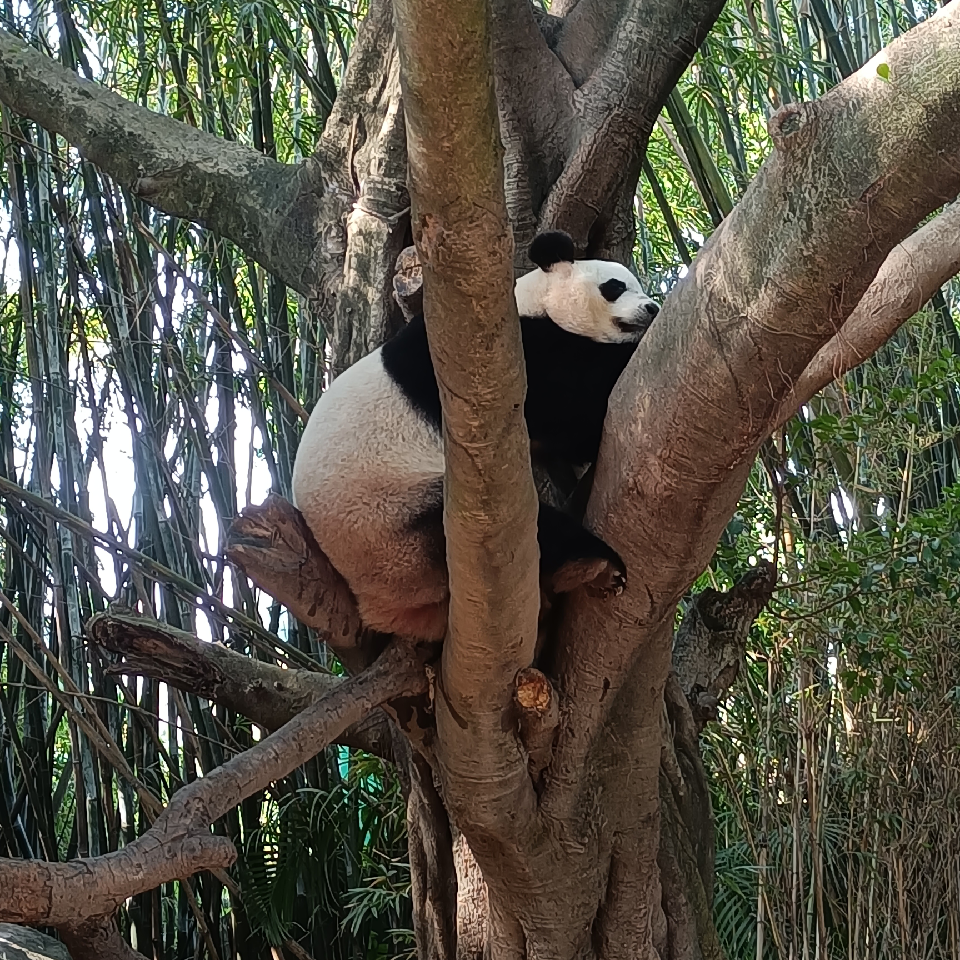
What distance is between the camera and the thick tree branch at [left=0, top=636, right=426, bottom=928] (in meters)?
1.29

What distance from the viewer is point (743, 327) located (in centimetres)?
152

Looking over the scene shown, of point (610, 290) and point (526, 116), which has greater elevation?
point (526, 116)

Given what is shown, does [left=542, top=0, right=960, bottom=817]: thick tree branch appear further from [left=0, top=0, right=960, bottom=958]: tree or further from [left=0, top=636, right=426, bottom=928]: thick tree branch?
[left=0, top=636, right=426, bottom=928]: thick tree branch

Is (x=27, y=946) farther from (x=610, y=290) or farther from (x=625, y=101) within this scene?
(x=625, y=101)

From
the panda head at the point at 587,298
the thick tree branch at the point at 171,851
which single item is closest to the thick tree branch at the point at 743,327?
the thick tree branch at the point at 171,851

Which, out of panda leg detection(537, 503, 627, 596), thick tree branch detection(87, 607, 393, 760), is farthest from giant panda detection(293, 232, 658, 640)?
thick tree branch detection(87, 607, 393, 760)

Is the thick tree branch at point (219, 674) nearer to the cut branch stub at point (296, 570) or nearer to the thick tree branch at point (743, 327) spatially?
the cut branch stub at point (296, 570)

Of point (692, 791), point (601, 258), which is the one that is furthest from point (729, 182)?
point (692, 791)

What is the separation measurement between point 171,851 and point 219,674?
0.61 metres

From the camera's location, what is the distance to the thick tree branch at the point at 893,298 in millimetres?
1939

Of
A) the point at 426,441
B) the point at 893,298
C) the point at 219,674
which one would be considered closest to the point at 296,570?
the point at 219,674

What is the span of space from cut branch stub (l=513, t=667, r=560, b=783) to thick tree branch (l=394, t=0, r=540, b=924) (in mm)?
26

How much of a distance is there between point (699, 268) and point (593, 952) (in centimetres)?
130

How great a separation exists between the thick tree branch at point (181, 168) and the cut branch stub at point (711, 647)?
1154 mm
